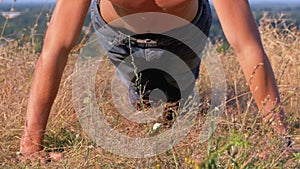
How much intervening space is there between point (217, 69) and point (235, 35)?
1693mm

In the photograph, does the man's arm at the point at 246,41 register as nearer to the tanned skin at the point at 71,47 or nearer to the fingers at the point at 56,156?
the tanned skin at the point at 71,47

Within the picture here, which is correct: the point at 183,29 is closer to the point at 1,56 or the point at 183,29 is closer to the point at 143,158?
the point at 143,158

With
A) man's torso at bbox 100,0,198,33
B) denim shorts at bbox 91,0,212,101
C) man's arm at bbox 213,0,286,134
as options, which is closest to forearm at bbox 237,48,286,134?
man's arm at bbox 213,0,286,134

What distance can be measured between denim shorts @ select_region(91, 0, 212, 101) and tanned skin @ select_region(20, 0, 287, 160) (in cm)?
28

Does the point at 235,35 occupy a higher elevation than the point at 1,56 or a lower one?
higher

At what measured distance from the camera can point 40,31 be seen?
12.8 ft

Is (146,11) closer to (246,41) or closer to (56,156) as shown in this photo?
(246,41)

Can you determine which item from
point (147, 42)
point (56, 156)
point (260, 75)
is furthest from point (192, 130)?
point (147, 42)

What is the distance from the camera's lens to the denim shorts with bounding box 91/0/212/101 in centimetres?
263

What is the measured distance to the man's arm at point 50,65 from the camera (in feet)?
7.25

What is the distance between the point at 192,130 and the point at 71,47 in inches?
21.1

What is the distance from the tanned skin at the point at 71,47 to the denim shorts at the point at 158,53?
279mm

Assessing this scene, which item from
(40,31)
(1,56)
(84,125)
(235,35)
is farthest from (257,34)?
(40,31)

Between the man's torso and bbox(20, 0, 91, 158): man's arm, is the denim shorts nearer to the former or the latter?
the man's torso
